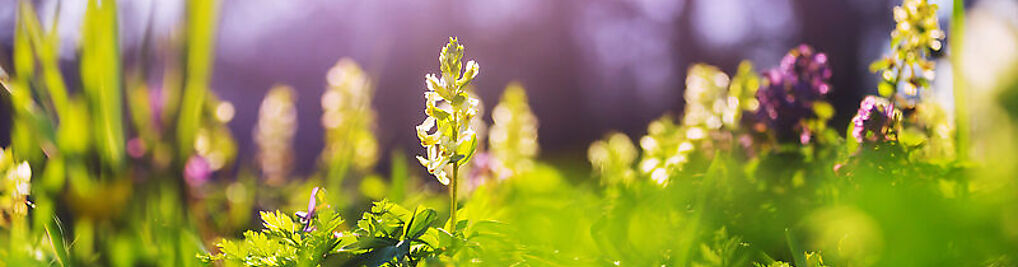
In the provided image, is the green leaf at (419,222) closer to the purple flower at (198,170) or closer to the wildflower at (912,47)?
the wildflower at (912,47)

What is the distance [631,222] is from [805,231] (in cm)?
14

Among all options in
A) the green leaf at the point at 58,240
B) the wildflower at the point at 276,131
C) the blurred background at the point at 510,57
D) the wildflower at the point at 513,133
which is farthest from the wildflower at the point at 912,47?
the blurred background at the point at 510,57

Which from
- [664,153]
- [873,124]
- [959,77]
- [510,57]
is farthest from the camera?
[510,57]

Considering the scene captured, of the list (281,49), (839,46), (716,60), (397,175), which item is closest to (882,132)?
(397,175)

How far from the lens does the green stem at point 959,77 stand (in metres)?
0.64

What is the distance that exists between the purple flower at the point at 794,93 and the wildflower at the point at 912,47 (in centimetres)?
9

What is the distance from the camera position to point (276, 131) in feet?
6.73

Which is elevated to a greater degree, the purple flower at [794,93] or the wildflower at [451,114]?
the purple flower at [794,93]

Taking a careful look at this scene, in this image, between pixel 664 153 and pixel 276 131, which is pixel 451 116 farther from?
pixel 276 131

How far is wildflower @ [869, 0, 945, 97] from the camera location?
0.60 metres

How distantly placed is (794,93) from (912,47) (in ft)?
0.46

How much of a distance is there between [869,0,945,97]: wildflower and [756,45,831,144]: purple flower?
0.29 ft

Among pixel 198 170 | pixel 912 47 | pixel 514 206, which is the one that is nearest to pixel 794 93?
pixel 912 47

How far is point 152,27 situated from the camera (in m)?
0.58
